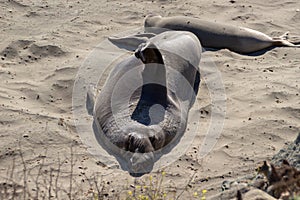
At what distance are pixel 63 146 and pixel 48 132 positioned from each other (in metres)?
0.23

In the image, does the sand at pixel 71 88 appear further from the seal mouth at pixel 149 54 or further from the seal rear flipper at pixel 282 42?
the seal mouth at pixel 149 54

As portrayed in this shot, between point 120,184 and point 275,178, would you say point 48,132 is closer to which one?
point 120,184

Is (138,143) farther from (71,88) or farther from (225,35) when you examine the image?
(225,35)

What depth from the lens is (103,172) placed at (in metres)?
4.44

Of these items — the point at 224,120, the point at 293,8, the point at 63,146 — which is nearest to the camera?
the point at 63,146

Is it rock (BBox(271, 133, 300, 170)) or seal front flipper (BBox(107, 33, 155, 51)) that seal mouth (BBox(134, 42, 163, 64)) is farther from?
seal front flipper (BBox(107, 33, 155, 51))

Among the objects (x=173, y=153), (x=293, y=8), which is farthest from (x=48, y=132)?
(x=293, y=8)

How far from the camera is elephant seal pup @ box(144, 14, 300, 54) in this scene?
675cm

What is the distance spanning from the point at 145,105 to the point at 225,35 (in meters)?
2.29

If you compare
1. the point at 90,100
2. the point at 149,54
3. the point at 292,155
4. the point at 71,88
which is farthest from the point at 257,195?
the point at 71,88

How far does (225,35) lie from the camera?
22.5 ft

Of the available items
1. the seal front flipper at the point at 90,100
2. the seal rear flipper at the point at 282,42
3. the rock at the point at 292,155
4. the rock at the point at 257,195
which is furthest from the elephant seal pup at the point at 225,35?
the rock at the point at 257,195

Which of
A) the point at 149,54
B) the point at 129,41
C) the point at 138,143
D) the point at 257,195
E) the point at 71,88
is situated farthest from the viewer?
the point at 129,41

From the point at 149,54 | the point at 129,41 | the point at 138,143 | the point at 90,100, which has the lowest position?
the point at 129,41
